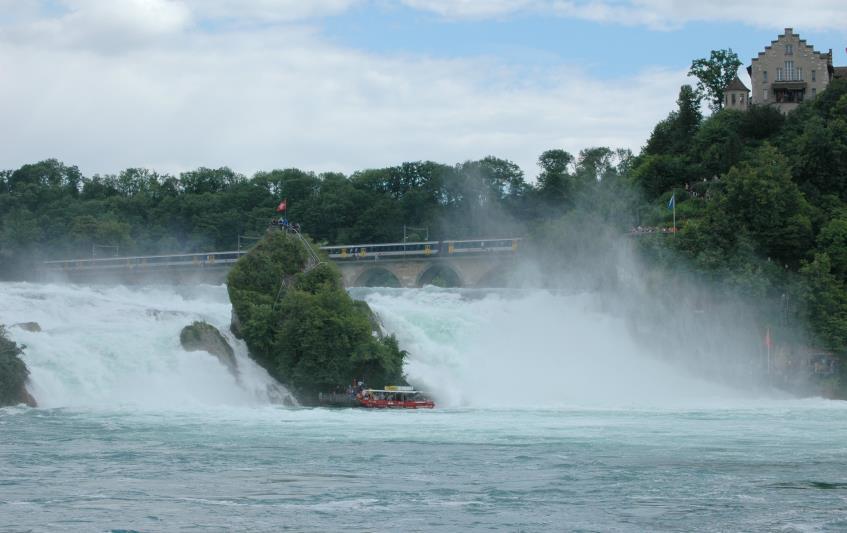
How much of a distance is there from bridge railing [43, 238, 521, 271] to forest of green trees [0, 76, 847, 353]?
13.1ft

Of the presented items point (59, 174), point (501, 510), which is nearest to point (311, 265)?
point (501, 510)

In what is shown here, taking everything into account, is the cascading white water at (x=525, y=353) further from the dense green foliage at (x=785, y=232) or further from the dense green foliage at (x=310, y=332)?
the dense green foliage at (x=785, y=232)

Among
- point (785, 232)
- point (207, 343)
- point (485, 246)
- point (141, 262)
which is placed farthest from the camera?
point (141, 262)

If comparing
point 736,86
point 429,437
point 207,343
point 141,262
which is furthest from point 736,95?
point 429,437

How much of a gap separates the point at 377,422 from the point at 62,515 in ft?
56.2

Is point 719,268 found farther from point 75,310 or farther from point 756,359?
point 75,310

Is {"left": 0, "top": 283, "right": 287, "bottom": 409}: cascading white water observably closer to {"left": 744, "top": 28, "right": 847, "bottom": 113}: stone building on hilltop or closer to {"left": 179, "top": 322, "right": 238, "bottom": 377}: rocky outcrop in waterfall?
{"left": 179, "top": 322, "right": 238, "bottom": 377}: rocky outcrop in waterfall

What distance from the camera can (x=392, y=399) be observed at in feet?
155

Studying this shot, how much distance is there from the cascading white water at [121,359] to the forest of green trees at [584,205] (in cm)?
2500

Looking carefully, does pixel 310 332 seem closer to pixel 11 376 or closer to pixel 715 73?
pixel 11 376

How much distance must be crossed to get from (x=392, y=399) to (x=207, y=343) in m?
7.17

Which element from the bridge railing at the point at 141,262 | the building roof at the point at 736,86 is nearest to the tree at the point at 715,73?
the building roof at the point at 736,86

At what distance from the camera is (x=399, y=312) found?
6022 centimetres

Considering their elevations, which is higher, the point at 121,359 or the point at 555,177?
the point at 555,177
